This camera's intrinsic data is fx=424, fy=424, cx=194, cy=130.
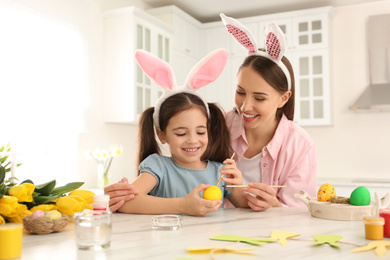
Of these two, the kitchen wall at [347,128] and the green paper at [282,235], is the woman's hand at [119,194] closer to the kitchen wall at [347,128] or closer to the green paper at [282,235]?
the green paper at [282,235]

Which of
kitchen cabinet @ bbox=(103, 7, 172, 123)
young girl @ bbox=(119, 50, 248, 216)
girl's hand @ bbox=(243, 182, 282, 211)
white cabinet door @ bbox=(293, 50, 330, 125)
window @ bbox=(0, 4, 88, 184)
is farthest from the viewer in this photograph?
white cabinet door @ bbox=(293, 50, 330, 125)

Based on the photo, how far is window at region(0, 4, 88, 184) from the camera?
2.98 metres

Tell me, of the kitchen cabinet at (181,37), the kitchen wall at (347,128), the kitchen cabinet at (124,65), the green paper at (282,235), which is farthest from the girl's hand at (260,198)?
the kitchen cabinet at (181,37)

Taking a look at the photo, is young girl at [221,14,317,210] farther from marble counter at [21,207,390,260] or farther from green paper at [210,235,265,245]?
green paper at [210,235,265,245]

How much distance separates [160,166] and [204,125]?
0.23 meters

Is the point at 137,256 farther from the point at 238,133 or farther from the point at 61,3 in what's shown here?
the point at 61,3

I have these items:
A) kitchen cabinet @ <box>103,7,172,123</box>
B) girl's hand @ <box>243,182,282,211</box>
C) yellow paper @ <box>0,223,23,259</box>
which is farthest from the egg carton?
kitchen cabinet @ <box>103,7,172,123</box>

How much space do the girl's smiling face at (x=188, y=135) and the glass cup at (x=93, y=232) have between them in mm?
740

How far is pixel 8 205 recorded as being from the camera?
3.24ft

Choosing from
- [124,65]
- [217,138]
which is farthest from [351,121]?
[217,138]

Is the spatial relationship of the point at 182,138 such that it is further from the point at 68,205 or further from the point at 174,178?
the point at 68,205

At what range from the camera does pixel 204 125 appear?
1.63 meters

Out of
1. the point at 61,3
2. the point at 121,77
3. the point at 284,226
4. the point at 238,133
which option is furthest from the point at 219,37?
the point at 284,226

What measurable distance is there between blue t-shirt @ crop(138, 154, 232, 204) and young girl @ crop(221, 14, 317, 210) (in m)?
0.40
